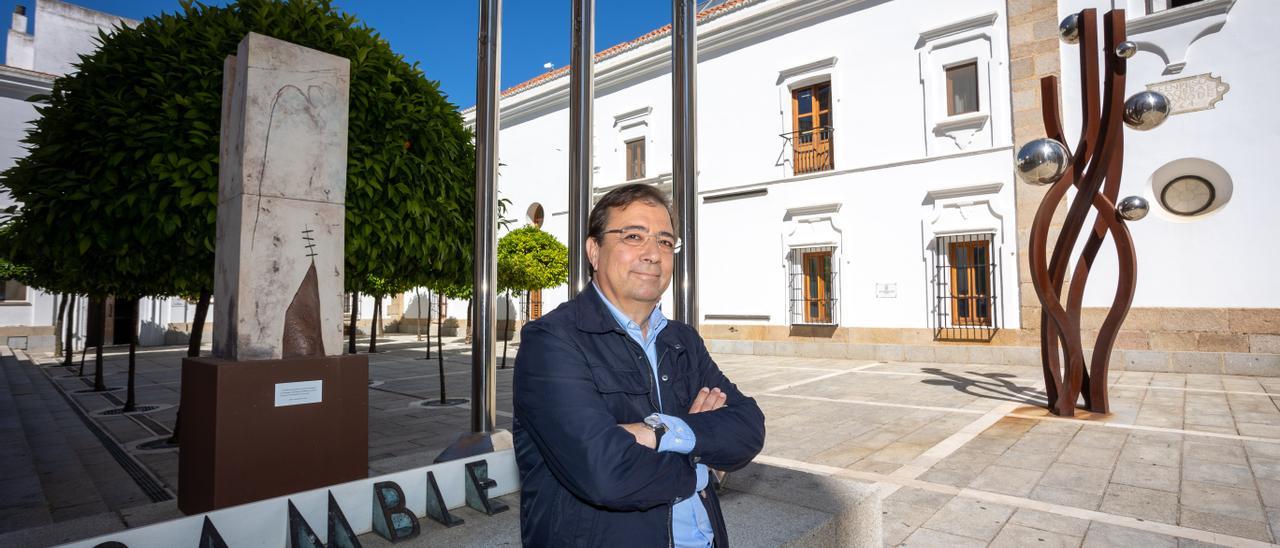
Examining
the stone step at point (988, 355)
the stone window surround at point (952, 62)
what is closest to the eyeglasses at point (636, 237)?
the stone step at point (988, 355)

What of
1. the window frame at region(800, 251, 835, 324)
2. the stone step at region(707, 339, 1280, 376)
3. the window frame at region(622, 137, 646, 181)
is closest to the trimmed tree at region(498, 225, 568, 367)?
the stone step at region(707, 339, 1280, 376)

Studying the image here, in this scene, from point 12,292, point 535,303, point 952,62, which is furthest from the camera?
point 535,303

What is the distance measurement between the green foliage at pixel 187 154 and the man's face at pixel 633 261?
2855mm

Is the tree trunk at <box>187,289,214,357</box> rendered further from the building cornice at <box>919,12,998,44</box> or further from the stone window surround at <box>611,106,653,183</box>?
the stone window surround at <box>611,106,653,183</box>

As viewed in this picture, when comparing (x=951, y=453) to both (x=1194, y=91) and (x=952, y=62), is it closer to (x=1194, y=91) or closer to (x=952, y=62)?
(x=1194, y=91)

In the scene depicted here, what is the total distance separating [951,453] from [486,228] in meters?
4.27

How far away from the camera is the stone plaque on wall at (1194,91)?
10266 millimetres

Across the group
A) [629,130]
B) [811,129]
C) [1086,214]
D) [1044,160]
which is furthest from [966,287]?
[629,130]

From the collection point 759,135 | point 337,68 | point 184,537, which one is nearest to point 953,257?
point 759,135

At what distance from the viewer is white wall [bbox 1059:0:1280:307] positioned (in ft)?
32.4

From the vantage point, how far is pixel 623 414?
1.61 meters

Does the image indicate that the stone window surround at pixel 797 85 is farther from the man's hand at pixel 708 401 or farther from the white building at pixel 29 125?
the white building at pixel 29 125

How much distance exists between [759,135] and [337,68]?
44.2ft

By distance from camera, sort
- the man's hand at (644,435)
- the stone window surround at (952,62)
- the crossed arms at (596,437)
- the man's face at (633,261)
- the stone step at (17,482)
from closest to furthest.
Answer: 1. the crossed arms at (596,437)
2. the man's hand at (644,435)
3. the man's face at (633,261)
4. the stone step at (17,482)
5. the stone window surround at (952,62)
